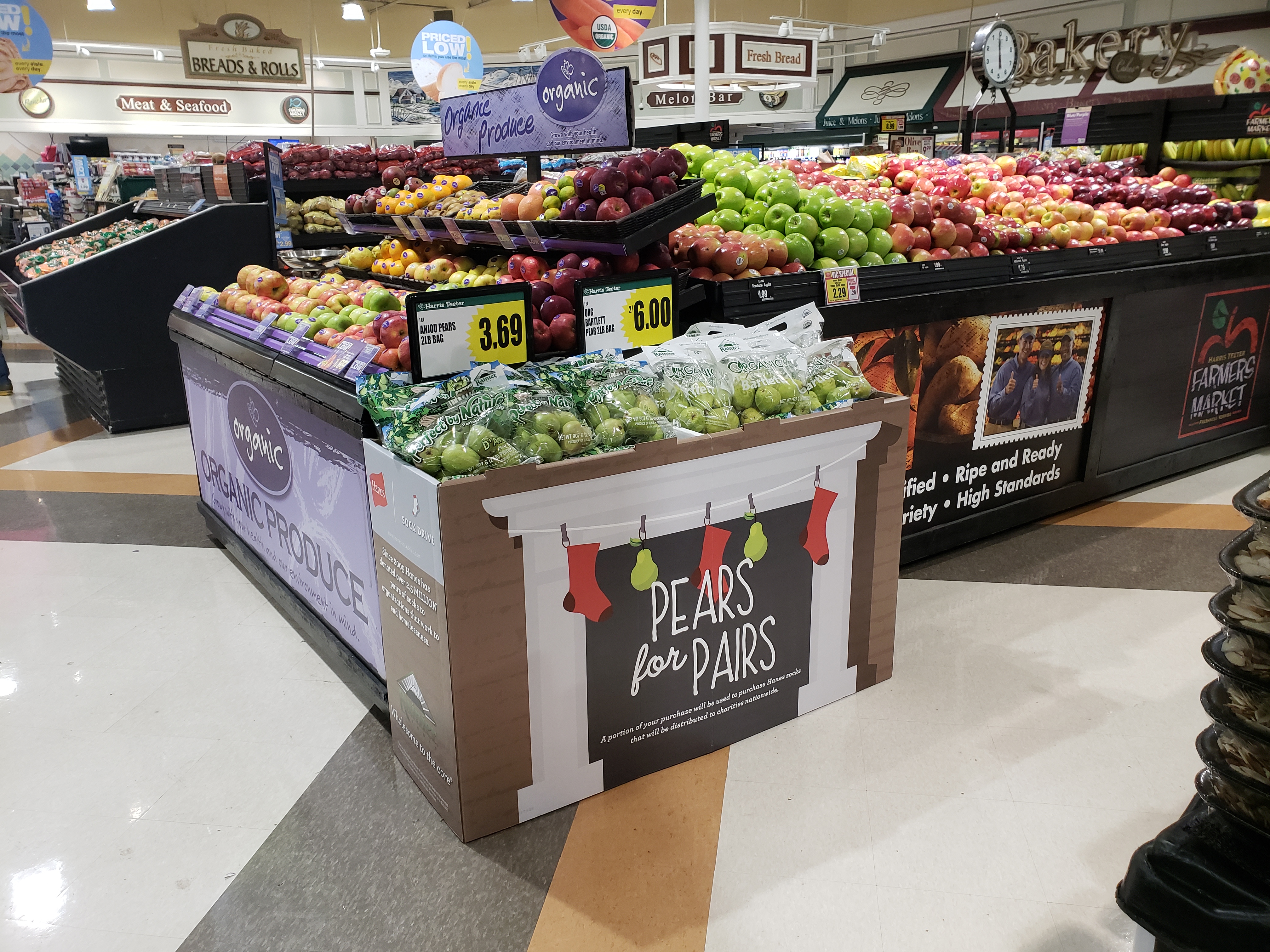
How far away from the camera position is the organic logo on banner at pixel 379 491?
6.77ft

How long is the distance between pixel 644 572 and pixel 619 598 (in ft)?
0.28

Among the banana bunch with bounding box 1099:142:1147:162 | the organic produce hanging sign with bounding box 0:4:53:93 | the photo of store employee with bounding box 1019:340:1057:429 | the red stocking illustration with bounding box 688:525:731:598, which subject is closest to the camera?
the red stocking illustration with bounding box 688:525:731:598

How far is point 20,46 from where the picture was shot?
11.2 metres

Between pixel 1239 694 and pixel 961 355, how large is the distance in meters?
2.31

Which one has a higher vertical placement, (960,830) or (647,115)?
(647,115)

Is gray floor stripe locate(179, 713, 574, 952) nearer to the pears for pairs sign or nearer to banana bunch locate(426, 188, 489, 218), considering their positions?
the pears for pairs sign

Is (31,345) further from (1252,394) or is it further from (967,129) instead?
(1252,394)

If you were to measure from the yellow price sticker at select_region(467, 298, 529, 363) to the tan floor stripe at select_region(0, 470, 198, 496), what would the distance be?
291 centimetres

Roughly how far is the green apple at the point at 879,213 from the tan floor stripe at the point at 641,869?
7.05ft

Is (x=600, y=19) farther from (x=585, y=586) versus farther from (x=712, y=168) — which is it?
(x=585, y=586)

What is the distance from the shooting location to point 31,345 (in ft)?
29.5

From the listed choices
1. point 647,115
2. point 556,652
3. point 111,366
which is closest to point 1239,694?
point 556,652

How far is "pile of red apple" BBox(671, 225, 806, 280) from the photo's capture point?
9.70 feet

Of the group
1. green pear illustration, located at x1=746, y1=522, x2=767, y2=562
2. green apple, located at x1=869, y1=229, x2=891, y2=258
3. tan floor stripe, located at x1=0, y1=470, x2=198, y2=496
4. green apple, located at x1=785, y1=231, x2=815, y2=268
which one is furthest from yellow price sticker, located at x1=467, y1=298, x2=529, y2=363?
tan floor stripe, located at x1=0, y1=470, x2=198, y2=496
